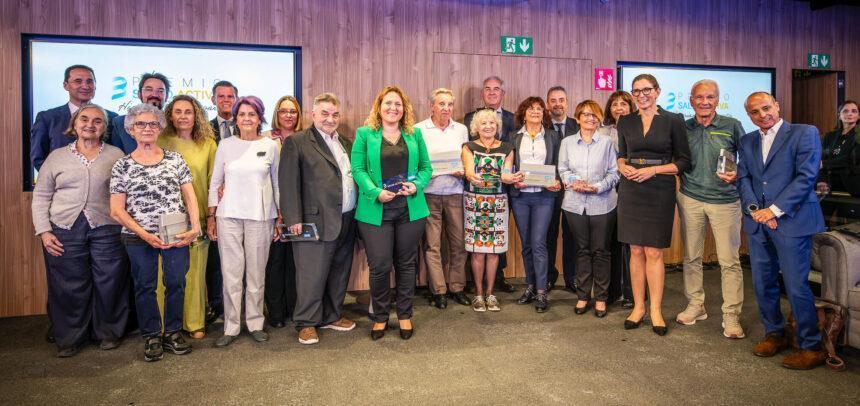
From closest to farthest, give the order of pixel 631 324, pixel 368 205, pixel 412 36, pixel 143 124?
pixel 143 124 → pixel 368 205 → pixel 631 324 → pixel 412 36

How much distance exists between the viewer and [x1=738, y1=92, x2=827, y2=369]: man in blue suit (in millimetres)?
3021

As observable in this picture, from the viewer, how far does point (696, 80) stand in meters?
6.11

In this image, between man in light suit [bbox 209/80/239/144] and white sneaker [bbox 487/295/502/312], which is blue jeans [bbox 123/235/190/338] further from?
white sneaker [bbox 487/295/502/312]

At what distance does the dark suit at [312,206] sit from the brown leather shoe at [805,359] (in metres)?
2.71

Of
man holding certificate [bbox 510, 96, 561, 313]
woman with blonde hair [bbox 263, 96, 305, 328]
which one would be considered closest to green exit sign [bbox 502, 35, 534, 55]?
man holding certificate [bbox 510, 96, 561, 313]

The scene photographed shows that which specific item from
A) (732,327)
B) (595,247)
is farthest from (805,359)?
(595,247)

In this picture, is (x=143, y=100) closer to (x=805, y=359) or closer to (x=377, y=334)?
(x=377, y=334)

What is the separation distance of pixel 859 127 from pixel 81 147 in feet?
21.6

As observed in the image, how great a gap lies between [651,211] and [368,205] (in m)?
1.86

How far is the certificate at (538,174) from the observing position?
408 cm

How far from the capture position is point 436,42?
17.3ft

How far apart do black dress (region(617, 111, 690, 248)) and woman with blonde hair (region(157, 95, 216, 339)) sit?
2.86 metres

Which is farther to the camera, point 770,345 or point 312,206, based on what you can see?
point 312,206

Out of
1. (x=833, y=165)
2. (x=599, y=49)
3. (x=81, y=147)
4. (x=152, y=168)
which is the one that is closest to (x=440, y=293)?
(x=152, y=168)
